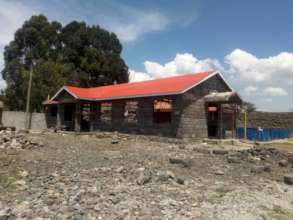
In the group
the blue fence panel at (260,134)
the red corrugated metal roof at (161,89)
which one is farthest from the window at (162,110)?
the blue fence panel at (260,134)

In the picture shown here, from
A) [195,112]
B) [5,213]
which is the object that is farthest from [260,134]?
[5,213]

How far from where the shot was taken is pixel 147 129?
2038cm

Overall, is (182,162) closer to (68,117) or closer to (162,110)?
(162,110)

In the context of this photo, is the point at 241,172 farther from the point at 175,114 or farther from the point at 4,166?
the point at 175,114

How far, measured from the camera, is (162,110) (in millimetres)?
22594

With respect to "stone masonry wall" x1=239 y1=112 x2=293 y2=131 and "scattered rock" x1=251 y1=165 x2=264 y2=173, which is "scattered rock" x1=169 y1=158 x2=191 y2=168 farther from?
"stone masonry wall" x1=239 y1=112 x2=293 y2=131

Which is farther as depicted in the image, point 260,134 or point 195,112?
point 260,134

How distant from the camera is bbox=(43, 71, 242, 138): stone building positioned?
61.8ft

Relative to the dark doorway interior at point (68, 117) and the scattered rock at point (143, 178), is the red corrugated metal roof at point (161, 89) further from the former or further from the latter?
the scattered rock at point (143, 178)

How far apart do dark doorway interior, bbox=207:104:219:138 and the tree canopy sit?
895 inches

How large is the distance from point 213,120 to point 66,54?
27.3 metres

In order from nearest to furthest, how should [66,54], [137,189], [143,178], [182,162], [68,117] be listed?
[137,189] → [143,178] → [182,162] → [68,117] → [66,54]

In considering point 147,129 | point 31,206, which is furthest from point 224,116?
point 31,206

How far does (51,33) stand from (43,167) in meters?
37.2
